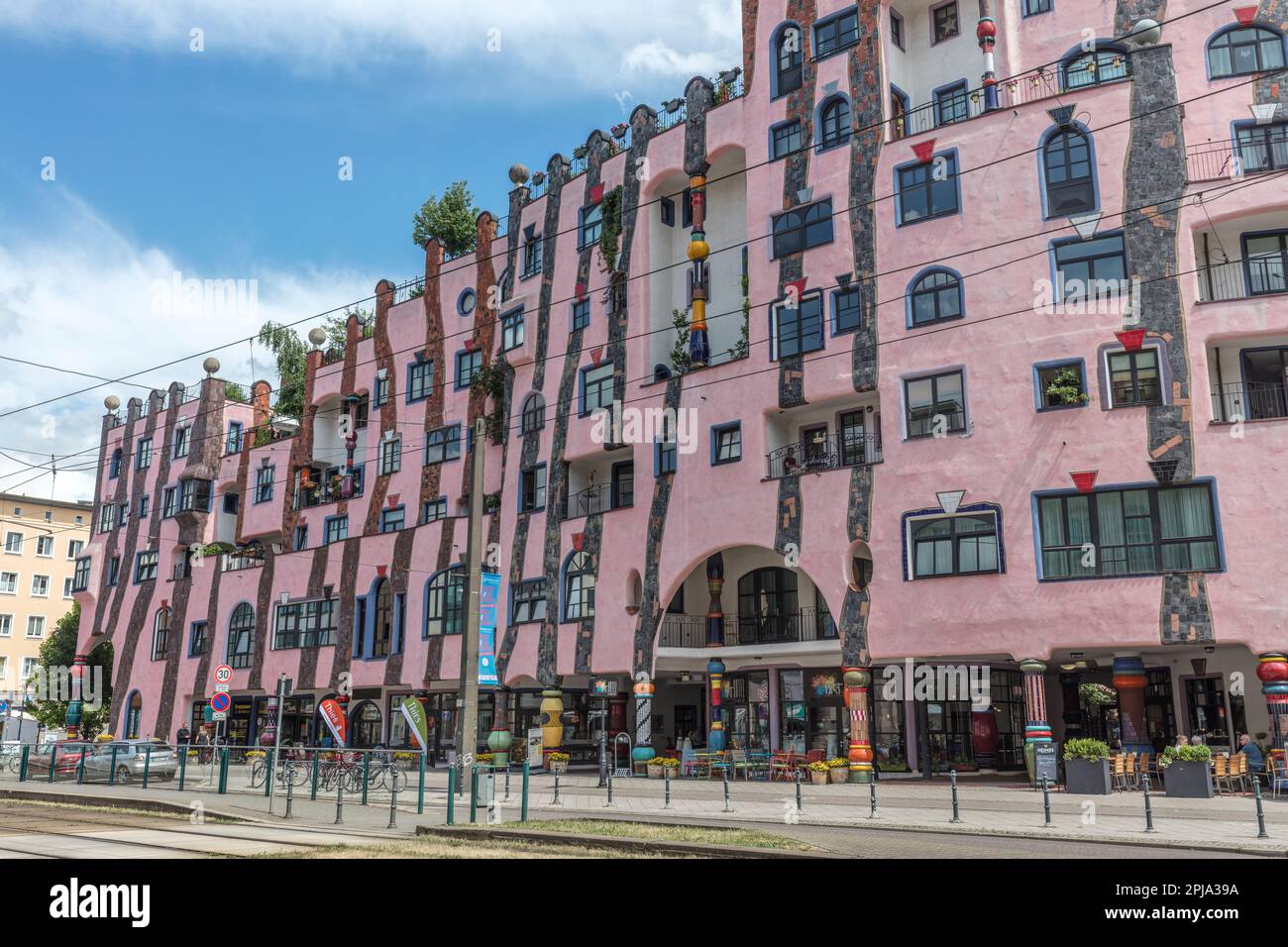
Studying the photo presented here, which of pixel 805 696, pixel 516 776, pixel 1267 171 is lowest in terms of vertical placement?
pixel 516 776

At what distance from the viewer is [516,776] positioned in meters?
35.9

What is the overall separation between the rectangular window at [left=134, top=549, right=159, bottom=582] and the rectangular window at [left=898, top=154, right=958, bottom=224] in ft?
150

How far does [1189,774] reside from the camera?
24375mm

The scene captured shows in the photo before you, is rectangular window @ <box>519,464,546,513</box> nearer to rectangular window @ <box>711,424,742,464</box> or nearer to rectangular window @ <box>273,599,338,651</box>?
rectangular window @ <box>711,424,742,464</box>

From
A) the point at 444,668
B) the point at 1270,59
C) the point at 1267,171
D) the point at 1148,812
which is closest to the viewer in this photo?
the point at 1148,812

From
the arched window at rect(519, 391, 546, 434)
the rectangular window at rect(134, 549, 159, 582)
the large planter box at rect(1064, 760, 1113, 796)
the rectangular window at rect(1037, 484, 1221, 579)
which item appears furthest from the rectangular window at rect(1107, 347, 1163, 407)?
the rectangular window at rect(134, 549, 159, 582)

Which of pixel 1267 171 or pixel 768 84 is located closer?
pixel 1267 171

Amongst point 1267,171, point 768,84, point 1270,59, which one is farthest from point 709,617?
point 1270,59

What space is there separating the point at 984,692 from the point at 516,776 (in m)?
14.7

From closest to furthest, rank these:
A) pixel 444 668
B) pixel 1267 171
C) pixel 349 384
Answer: pixel 1267 171 < pixel 444 668 < pixel 349 384

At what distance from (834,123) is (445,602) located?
22896 millimetres

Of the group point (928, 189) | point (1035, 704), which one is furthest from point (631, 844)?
point (928, 189)

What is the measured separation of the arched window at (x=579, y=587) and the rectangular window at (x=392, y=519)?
11.7m

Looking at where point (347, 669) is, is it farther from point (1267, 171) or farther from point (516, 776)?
point (1267, 171)
